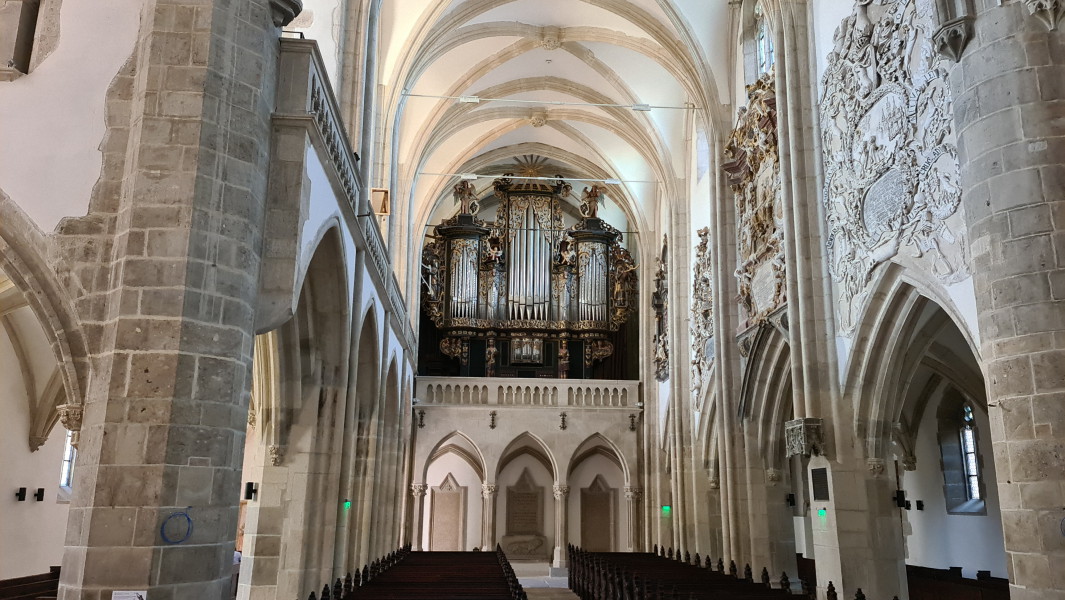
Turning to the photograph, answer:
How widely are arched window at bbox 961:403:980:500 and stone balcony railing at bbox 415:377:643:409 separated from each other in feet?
33.8

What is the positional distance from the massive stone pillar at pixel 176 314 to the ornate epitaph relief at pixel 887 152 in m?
6.64

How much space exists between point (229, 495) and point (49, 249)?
2.40 meters

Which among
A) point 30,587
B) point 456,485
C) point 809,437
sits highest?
point 809,437

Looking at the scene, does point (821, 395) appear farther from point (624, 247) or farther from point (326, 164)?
point (624, 247)

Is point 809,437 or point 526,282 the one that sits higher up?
point 526,282

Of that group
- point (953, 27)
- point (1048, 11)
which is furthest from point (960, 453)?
point (1048, 11)

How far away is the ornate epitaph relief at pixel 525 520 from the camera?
26984 mm

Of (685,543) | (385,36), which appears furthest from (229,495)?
(685,543)

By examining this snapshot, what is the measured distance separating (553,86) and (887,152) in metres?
13.7

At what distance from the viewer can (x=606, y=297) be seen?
28.3 metres

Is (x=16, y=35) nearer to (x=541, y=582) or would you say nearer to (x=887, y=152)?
(x=887, y=152)

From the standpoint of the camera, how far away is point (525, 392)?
25.6 metres

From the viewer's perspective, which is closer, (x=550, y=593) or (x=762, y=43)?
(x=762, y=43)

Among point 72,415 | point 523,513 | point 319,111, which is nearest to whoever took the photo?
point 72,415
